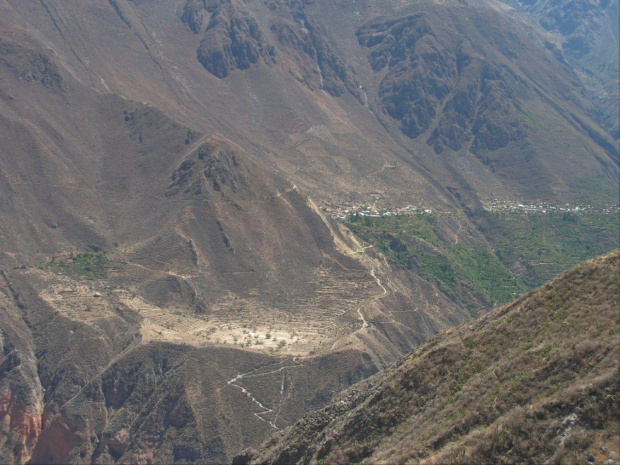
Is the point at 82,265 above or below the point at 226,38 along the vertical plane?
below

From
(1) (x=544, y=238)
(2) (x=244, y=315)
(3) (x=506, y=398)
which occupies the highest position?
(3) (x=506, y=398)

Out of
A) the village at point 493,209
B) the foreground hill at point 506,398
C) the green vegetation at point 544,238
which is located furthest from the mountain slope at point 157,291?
the green vegetation at point 544,238

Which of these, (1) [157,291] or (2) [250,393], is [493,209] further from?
(2) [250,393]

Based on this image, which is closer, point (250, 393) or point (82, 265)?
point (250, 393)

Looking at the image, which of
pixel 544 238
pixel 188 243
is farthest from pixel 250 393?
pixel 544 238

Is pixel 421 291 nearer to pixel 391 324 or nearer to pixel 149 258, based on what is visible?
pixel 391 324
